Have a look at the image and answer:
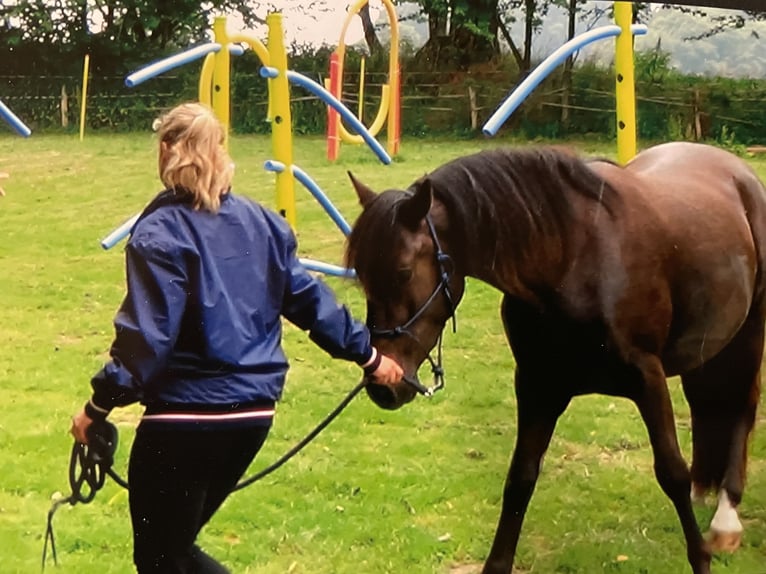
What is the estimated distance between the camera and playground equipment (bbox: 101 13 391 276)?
1.73 metres

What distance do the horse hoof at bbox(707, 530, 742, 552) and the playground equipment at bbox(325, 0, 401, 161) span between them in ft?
3.50

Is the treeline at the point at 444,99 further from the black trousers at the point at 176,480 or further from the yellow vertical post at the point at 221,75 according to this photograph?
the black trousers at the point at 176,480

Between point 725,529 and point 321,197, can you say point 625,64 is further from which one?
point 725,529

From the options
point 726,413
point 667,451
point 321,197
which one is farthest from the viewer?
point 726,413

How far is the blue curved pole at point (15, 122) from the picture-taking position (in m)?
1.79

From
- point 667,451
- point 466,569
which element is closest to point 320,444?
point 466,569

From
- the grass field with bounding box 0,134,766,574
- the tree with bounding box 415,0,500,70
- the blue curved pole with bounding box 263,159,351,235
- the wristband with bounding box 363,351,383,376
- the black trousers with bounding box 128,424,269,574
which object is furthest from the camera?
the blue curved pole with bounding box 263,159,351,235

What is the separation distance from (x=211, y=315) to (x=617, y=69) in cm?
92

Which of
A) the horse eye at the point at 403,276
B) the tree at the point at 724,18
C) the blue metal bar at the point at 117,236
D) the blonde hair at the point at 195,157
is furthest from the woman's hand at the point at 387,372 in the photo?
the tree at the point at 724,18

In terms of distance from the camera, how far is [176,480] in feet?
4.89

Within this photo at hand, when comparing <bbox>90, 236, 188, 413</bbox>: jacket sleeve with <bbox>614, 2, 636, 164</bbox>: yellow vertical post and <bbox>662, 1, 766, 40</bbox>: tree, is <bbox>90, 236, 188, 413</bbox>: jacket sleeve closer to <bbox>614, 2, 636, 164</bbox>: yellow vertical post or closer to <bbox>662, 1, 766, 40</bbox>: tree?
<bbox>614, 2, 636, 164</bbox>: yellow vertical post

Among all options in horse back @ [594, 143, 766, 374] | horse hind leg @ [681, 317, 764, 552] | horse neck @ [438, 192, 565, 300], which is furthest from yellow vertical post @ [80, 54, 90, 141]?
horse hind leg @ [681, 317, 764, 552]

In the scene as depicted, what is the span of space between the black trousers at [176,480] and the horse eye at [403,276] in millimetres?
318

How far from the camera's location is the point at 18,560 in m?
1.94
